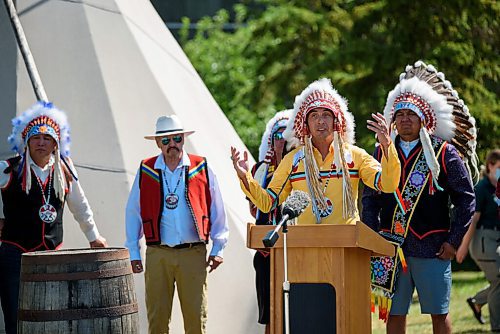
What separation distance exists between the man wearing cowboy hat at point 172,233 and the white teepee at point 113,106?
84cm

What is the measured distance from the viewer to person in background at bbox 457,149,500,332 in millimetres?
10930

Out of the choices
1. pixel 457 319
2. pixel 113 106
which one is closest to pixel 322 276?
pixel 113 106

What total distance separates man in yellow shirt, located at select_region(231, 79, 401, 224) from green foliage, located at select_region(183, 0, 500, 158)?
33.4ft

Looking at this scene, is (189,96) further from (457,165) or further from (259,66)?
(259,66)

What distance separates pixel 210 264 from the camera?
760 centimetres

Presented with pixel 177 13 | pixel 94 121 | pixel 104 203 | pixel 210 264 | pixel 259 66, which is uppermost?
pixel 177 13

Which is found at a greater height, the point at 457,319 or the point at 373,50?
the point at 373,50

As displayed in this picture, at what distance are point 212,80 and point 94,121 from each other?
18.2 metres

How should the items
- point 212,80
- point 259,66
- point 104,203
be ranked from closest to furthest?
point 104,203 < point 259,66 < point 212,80

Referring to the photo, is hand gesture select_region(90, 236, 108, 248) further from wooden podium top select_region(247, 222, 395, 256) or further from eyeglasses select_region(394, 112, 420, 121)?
eyeglasses select_region(394, 112, 420, 121)

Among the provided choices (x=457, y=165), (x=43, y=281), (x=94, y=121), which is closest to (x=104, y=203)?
(x=94, y=121)

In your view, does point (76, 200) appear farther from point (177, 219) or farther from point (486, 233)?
point (486, 233)

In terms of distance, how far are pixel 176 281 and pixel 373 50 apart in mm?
10907

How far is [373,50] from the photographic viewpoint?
17.7 meters
